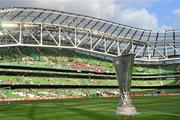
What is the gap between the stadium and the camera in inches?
4281

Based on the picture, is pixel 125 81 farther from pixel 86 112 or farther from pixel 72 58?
pixel 72 58

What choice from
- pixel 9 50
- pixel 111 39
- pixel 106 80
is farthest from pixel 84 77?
pixel 9 50

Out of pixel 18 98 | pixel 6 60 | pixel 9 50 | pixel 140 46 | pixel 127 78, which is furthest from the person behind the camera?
pixel 140 46

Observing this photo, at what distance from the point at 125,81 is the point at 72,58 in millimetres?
103646

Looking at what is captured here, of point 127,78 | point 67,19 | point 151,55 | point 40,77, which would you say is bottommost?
point 127,78

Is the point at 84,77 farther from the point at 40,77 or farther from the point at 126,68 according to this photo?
the point at 126,68

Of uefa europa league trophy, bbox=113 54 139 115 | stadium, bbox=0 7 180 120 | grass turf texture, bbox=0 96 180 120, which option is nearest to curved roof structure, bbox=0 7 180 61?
stadium, bbox=0 7 180 120

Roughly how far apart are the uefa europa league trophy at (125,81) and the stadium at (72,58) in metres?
50.2

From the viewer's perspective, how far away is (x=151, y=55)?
148 m

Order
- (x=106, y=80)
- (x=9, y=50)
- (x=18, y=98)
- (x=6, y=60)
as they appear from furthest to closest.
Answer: (x=106, y=80) → (x=9, y=50) → (x=6, y=60) → (x=18, y=98)

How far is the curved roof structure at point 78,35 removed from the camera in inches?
4373

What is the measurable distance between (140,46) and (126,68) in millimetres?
107452

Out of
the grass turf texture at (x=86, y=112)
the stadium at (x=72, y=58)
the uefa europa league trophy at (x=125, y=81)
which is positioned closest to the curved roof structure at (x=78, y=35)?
the stadium at (x=72, y=58)

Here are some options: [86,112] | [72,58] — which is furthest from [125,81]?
[72,58]
